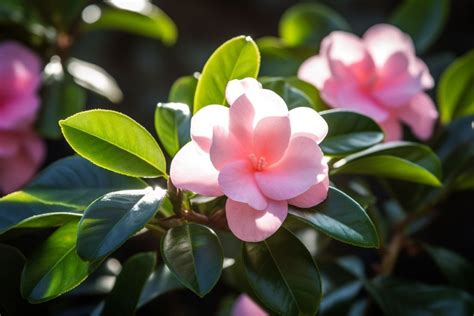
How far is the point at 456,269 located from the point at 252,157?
2.21ft

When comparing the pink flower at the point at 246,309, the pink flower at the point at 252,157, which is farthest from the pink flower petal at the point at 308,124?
Result: the pink flower at the point at 246,309

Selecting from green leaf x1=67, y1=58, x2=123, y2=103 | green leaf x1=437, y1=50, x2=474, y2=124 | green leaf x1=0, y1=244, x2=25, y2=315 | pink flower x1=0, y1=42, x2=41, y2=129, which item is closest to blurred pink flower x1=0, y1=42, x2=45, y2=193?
pink flower x1=0, y1=42, x2=41, y2=129

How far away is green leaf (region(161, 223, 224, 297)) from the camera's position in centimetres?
83

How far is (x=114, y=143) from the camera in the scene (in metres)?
0.91

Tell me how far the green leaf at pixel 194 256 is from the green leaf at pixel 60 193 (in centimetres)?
12

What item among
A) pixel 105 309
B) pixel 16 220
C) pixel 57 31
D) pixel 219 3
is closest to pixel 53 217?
pixel 16 220

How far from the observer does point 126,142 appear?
3.02 feet

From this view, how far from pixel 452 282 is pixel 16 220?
0.85 meters

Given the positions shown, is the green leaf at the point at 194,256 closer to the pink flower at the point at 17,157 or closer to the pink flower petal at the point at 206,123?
the pink flower petal at the point at 206,123

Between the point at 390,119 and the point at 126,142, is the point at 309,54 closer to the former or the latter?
the point at 390,119

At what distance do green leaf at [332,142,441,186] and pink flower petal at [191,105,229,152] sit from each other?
9.5 inches

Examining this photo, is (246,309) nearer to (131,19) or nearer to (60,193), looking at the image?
(60,193)

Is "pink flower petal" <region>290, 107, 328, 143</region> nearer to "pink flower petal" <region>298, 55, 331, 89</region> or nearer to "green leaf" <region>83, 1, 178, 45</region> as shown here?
"pink flower petal" <region>298, 55, 331, 89</region>

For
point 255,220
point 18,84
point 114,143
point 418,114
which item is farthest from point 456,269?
point 18,84
